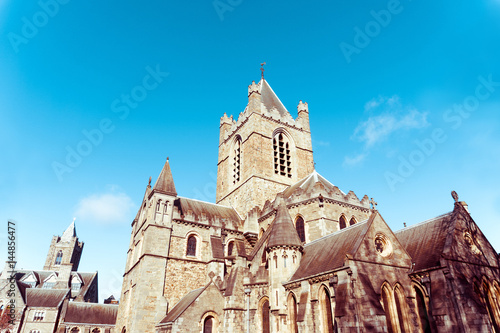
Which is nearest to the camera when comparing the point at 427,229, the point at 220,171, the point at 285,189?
the point at 427,229

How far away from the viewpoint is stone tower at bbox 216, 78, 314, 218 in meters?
33.0

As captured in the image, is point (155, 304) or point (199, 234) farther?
point (199, 234)

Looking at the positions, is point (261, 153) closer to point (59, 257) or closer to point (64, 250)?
point (64, 250)

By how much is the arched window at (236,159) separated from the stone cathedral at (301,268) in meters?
3.55

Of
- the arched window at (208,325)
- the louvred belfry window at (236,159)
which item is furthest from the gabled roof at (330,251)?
the louvred belfry window at (236,159)

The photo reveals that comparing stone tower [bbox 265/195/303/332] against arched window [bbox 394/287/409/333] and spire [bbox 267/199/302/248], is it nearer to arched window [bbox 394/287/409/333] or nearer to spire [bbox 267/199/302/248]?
spire [bbox 267/199/302/248]

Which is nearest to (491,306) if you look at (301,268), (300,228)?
(301,268)

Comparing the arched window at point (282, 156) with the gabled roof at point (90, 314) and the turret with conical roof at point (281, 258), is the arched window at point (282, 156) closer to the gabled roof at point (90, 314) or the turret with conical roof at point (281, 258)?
the turret with conical roof at point (281, 258)

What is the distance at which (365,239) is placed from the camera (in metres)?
15.9

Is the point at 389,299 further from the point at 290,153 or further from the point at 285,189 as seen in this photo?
the point at 290,153

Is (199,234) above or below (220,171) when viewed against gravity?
below

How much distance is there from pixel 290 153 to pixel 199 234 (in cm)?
1595

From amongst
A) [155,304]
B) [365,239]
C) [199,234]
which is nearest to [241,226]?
[199,234]

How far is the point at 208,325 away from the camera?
19500mm
